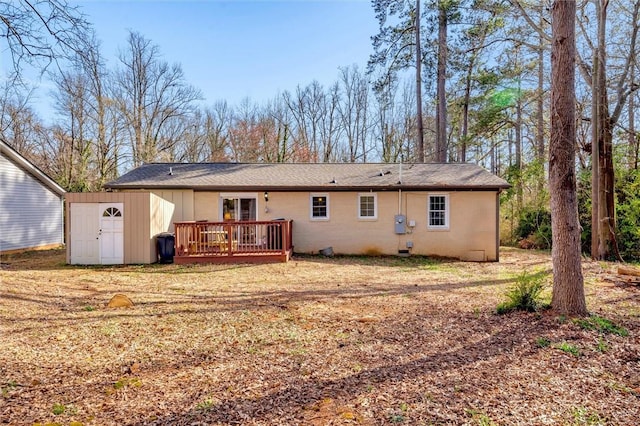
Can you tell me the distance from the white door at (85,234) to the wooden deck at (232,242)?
2357 mm

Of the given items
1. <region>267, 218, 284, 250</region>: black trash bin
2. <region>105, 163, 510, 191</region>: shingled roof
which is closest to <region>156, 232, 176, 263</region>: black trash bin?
<region>105, 163, 510, 191</region>: shingled roof

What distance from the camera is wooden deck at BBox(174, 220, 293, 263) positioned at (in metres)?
10.1

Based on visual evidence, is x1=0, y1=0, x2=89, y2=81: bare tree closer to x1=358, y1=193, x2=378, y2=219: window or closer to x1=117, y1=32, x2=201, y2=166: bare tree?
x1=358, y1=193, x2=378, y2=219: window

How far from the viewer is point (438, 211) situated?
1213cm

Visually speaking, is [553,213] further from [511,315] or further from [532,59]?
[532,59]

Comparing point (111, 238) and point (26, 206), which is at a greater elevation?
point (26, 206)

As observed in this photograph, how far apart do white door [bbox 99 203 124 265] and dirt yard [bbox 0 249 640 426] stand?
328 cm

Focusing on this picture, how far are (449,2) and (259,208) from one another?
1377 centimetres

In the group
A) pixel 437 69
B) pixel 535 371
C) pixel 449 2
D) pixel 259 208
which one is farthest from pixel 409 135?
pixel 535 371

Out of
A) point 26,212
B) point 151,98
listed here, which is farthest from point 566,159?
point 151,98

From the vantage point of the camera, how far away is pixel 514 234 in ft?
55.3

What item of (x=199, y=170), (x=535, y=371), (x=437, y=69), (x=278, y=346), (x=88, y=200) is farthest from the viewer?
(x=437, y=69)

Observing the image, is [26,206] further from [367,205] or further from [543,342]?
[543,342]

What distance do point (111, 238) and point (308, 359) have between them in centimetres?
880
